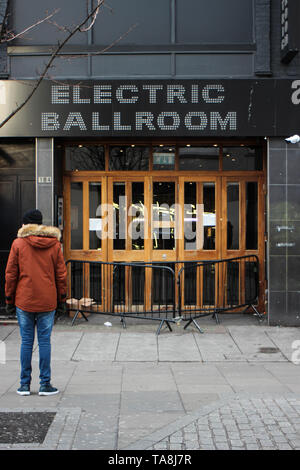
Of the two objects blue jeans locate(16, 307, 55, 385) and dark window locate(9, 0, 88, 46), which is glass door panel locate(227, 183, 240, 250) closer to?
dark window locate(9, 0, 88, 46)

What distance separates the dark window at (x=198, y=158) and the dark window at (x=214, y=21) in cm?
200

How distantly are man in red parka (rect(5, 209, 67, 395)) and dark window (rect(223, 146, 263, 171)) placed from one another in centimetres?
564

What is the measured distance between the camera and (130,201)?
37.1ft

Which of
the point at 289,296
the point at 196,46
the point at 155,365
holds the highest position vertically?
the point at 196,46

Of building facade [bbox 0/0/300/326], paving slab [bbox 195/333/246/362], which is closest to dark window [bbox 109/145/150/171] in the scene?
building facade [bbox 0/0/300/326]

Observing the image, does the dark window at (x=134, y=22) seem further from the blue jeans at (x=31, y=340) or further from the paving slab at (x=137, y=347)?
the blue jeans at (x=31, y=340)

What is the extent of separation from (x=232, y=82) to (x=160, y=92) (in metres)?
1.31

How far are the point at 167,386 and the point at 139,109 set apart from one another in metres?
5.39

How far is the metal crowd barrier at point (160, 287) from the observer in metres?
10.9

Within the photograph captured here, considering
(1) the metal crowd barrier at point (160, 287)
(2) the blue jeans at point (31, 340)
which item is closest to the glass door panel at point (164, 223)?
(1) the metal crowd barrier at point (160, 287)

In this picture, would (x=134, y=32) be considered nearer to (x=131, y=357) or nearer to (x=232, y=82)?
(x=232, y=82)

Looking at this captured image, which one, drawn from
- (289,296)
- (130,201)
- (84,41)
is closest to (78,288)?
(130,201)

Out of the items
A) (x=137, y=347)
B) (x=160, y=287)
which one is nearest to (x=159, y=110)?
(x=160, y=287)

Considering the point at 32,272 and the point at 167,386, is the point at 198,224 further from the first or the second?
the point at 32,272
